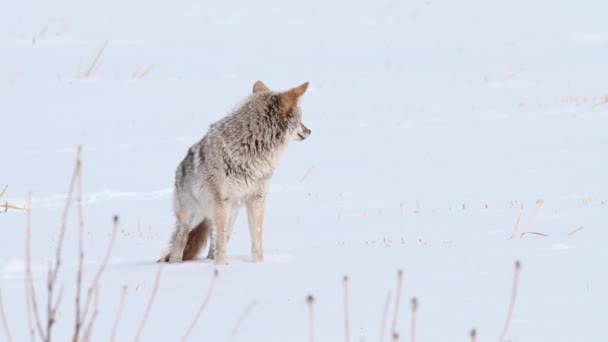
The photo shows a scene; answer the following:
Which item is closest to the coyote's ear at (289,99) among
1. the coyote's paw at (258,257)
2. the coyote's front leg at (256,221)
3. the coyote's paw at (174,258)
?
the coyote's front leg at (256,221)

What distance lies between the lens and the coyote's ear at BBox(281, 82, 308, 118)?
26.2 feet

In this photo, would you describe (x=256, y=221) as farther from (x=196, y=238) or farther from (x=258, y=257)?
(x=196, y=238)

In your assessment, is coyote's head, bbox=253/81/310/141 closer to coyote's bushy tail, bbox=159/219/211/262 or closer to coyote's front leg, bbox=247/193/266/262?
coyote's front leg, bbox=247/193/266/262

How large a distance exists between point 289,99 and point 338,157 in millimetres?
7405

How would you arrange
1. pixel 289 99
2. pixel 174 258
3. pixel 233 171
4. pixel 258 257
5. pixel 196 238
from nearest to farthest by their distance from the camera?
pixel 233 171 → pixel 258 257 → pixel 289 99 → pixel 174 258 → pixel 196 238

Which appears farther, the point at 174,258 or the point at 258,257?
the point at 174,258

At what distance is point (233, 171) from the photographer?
25.0 ft

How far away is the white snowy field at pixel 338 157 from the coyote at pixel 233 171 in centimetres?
35

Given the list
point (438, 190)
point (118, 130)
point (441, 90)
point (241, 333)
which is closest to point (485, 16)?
point (441, 90)

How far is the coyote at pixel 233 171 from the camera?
25.0 ft

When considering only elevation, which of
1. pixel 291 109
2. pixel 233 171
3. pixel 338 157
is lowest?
pixel 233 171

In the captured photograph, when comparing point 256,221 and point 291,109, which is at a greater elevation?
point 291,109

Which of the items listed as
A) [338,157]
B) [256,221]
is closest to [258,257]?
[256,221]

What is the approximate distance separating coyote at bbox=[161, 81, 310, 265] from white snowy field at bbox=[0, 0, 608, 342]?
0.35m
